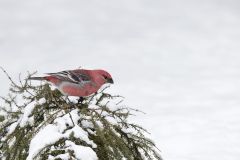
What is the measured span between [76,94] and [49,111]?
1.06 m

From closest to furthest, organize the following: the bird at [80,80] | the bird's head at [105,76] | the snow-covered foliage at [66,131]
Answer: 1. the snow-covered foliage at [66,131]
2. the bird at [80,80]
3. the bird's head at [105,76]

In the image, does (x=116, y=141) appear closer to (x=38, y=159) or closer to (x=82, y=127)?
(x=82, y=127)

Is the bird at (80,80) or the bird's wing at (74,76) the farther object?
the bird's wing at (74,76)

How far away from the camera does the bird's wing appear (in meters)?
7.18

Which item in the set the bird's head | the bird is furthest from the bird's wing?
the bird's head

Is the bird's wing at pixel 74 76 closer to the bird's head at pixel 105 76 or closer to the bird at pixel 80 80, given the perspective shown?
the bird at pixel 80 80

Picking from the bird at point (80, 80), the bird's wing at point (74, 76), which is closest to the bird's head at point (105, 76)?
the bird at point (80, 80)

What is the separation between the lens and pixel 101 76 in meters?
7.20

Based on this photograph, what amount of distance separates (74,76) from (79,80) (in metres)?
0.11

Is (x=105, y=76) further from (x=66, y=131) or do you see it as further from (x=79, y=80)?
(x=66, y=131)

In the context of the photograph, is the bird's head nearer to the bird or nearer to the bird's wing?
the bird

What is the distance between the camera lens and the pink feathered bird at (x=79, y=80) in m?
6.77

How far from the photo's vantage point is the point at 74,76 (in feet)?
23.9

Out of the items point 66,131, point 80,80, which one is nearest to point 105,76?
point 80,80
